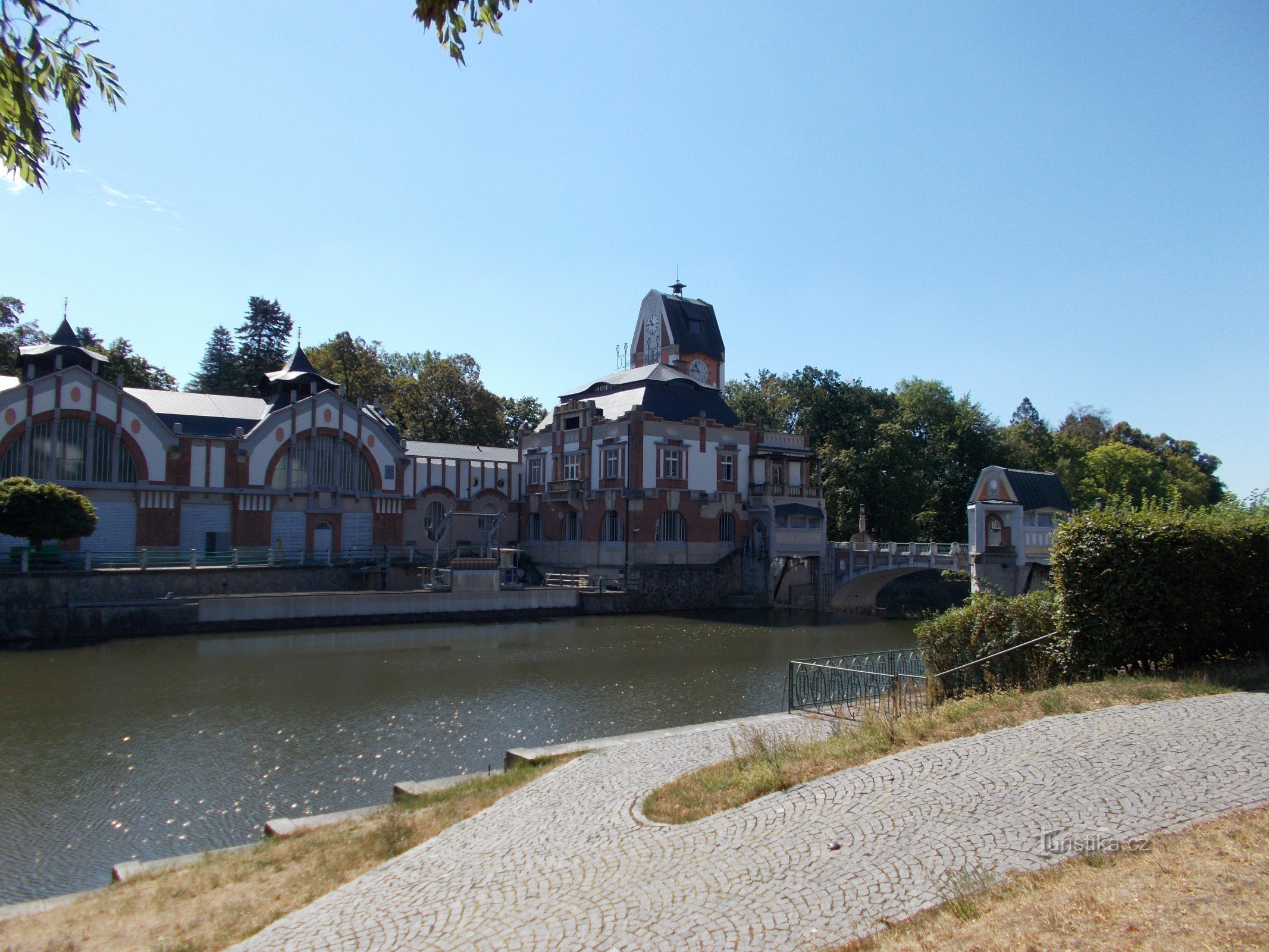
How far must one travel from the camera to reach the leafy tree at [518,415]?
250ft

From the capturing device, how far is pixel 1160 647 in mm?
13227

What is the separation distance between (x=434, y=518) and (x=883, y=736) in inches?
1802

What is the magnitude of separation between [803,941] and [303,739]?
15297 mm

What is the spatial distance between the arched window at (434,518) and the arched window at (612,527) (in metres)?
9.97

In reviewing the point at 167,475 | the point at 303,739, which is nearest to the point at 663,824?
the point at 303,739

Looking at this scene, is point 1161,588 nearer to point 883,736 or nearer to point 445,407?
point 883,736

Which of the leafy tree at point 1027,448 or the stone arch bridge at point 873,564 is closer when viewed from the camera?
the stone arch bridge at point 873,564

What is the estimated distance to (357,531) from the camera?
4950 centimetres

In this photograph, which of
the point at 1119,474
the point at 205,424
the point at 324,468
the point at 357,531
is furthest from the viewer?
the point at 1119,474

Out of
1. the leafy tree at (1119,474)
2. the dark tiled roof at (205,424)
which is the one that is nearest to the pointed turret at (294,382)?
the dark tiled roof at (205,424)

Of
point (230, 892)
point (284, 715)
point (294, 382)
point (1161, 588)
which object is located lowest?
point (284, 715)

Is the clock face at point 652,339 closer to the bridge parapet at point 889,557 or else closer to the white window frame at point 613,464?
the white window frame at point 613,464

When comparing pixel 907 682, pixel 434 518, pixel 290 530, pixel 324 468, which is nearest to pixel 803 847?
pixel 907 682

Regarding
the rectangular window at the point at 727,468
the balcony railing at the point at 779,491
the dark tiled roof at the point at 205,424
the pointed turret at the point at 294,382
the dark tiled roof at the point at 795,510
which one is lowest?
the dark tiled roof at the point at 795,510
